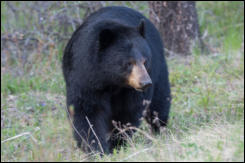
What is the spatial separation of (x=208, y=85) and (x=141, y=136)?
1.75 meters

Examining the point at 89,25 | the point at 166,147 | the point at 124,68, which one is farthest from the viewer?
the point at 89,25

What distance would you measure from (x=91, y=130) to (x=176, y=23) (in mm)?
3654

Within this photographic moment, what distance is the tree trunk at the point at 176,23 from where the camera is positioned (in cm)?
749

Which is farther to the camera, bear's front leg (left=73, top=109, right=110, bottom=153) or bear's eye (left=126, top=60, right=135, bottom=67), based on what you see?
bear's front leg (left=73, top=109, right=110, bottom=153)

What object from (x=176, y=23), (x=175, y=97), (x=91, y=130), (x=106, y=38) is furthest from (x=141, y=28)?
(x=176, y=23)

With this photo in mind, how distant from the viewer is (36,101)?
641 cm

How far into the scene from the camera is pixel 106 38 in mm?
4121

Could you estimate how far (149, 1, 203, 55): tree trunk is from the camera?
749 centimetres

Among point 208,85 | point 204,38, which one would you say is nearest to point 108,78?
point 208,85

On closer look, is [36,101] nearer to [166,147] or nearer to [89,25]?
[89,25]

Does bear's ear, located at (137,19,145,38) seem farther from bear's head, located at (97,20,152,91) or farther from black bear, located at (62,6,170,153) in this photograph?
bear's head, located at (97,20,152,91)

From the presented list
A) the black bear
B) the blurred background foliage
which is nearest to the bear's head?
the black bear

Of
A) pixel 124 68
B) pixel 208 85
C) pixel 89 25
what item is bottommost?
pixel 208 85

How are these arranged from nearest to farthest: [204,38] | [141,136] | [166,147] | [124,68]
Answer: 1. [166,147]
2. [124,68]
3. [141,136]
4. [204,38]
